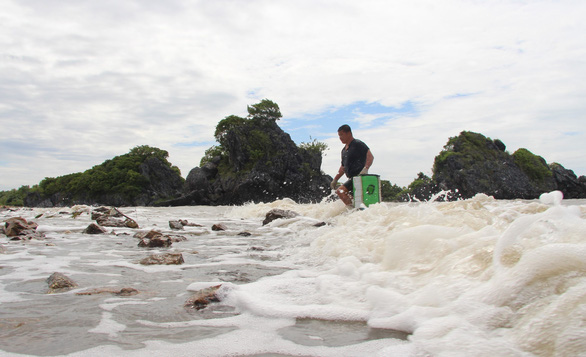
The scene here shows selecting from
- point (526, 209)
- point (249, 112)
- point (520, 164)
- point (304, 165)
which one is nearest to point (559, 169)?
point (520, 164)

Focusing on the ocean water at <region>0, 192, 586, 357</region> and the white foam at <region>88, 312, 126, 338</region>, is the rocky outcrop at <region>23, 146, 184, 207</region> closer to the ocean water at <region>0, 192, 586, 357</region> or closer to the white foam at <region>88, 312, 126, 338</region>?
the ocean water at <region>0, 192, 586, 357</region>

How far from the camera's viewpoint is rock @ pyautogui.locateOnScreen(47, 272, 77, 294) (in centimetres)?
284

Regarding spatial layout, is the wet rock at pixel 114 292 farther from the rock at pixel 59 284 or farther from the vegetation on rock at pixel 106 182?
the vegetation on rock at pixel 106 182

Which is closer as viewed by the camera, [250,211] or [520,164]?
[250,211]

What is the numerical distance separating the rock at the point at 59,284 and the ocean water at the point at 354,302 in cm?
10

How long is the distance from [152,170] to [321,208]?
2366 inches

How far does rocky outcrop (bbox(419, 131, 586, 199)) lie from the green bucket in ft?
117

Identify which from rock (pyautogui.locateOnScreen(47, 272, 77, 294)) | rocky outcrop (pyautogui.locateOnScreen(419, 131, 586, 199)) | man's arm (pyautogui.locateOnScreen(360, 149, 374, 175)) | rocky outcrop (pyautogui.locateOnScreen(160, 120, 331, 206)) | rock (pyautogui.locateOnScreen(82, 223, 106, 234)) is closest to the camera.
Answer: rock (pyautogui.locateOnScreen(47, 272, 77, 294))

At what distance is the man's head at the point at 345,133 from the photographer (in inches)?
341

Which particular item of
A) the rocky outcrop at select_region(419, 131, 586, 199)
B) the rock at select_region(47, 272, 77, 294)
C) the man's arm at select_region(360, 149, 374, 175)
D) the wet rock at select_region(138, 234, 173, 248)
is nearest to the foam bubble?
the rock at select_region(47, 272, 77, 294)

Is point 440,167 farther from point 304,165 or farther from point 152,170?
point 152,170

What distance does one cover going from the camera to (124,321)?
2.17 meters

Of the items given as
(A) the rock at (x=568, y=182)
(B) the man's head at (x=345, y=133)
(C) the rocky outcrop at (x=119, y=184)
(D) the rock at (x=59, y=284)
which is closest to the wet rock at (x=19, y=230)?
(D) the rock at (x=59, y=284)

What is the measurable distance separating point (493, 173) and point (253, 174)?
27784mm
